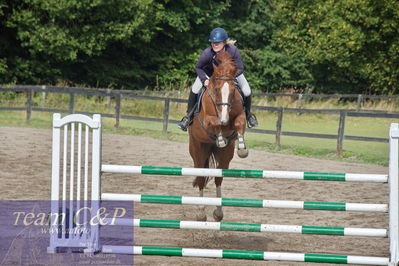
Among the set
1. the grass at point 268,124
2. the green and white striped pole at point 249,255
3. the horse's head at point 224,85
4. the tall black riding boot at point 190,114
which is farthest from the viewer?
the grass at point 268,124

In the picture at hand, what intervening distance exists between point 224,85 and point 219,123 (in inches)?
16.8

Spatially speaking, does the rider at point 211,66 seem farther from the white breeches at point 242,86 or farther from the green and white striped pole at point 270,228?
the green and white striped pole at point 270,228

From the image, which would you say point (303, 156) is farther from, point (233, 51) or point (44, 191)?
point (233, 51)

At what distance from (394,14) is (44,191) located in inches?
945

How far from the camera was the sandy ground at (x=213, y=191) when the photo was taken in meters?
7.44

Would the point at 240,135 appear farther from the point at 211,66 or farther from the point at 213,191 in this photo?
the point at 213,191

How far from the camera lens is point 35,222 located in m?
7.61

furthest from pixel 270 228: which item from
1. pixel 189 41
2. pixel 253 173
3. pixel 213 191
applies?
pixel 189 41

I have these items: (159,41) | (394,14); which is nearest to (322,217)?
(394,14)

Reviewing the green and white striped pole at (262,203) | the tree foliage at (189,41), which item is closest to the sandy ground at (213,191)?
the green and white striped pole at (262,203)

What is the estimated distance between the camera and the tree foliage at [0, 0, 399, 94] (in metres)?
29.0

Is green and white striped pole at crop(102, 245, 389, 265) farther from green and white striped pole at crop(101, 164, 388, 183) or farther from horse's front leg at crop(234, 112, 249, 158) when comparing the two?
horse's front leg at crop(234, 112, 249, 158)

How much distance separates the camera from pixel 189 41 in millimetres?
34750

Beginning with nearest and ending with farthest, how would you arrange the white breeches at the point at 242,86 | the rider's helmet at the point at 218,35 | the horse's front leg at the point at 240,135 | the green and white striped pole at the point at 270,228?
the green and white striped pole at the point at 270,228 < the horse's front leg at the point at 240,135 < the rider's helmet at the point at 218,35 < the white breeches at the point at 242,86
